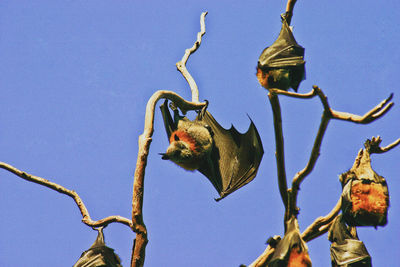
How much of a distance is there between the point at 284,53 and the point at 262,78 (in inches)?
14.0

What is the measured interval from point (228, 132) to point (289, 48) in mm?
1606

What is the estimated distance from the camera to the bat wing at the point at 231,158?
591cm

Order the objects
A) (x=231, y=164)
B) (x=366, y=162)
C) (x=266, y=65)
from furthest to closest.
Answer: (x=231, y=164) < (x=366, y=162) < (x=266, y=65)

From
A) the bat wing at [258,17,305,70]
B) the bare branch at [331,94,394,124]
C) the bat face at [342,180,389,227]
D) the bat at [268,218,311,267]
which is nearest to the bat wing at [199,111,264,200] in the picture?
the bat wing at [258,17,305,70]

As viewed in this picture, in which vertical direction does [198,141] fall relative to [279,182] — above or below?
above

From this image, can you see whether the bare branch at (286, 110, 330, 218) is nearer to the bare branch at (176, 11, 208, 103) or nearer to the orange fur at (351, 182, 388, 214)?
the orange fur at (351, 182, 388, 214)

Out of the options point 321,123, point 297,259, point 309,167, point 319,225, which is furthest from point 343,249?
point 321,123

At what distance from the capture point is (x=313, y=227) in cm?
454

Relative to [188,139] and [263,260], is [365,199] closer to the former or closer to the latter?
[263,260]

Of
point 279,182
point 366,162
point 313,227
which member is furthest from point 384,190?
point 279,182

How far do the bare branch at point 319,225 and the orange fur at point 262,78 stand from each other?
1111mm

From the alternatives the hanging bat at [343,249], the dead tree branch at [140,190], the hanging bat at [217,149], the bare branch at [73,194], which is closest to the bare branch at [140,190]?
the dead tree branch at [140,190]

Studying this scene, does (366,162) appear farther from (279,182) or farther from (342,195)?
(279,182)

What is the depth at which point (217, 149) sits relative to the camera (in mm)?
6133
